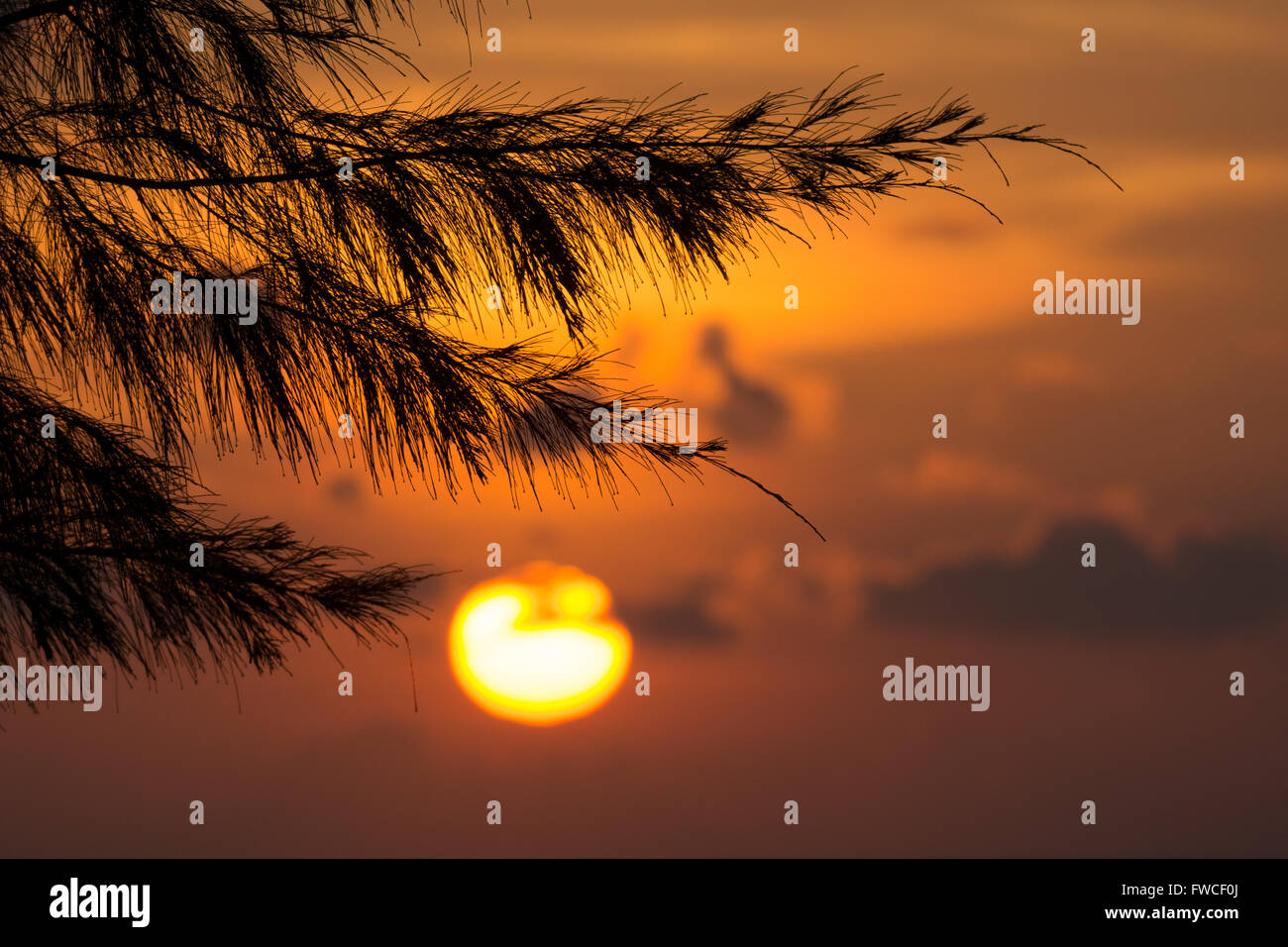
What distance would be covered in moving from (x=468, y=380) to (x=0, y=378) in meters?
1.25

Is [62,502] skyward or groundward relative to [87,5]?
groundward

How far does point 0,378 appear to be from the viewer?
10.2 ft

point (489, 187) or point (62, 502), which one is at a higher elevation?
point (489, 187)

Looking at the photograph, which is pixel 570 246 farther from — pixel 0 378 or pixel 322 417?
pixel 0 378

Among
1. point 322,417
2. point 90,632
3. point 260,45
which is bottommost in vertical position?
point 90,632

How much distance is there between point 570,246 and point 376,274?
524 mm

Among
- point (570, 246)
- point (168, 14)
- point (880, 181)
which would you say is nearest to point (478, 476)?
point (570, 246)

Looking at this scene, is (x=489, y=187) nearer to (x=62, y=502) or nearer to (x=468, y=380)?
(x=468, y=380)

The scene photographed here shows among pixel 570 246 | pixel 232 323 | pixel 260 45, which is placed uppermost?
pixel 260 45
